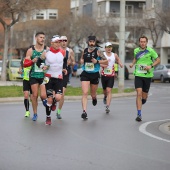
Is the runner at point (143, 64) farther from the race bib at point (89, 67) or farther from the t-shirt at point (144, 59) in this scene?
the race bib at point (89, 67)

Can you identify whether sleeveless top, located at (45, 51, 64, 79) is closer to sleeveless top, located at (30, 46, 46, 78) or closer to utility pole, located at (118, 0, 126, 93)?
sleeveless top, located at (30, 46, 46, 78)

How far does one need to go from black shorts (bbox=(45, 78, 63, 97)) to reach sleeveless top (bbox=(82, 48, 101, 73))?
1673mm

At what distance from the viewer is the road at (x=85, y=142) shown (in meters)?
8.90

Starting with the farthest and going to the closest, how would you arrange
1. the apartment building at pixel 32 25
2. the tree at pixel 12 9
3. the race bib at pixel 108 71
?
the apartment building at pixel 32 25 < the tree at pixel 12 9 < the race bib at pixel 108 71

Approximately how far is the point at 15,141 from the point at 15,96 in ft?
41.1

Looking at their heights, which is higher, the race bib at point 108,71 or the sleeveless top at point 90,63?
the sleeveless top at point 90,63

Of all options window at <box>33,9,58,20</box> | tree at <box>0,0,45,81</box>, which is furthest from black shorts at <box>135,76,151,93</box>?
window at <box>33,9,58,20</box>

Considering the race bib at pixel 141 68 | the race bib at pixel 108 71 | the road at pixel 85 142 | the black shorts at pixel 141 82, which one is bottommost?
the road at pixel 85 142

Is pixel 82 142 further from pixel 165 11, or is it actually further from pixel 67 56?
pixel 165 11

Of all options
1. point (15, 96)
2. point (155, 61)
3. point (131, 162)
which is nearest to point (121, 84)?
point (15, 96)

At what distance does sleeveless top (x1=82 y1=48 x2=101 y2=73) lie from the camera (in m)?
15.6

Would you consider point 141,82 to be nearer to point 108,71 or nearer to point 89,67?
point 89,67

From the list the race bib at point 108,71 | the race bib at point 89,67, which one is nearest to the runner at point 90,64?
the race bib at point 89,67

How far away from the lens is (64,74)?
14984 mm
